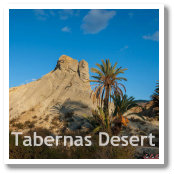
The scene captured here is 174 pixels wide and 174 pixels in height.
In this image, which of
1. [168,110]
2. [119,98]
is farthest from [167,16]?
[119,98]

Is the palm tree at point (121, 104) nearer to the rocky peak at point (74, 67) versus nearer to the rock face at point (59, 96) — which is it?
the rock face at point (59, 96)

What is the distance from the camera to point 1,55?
6684mm

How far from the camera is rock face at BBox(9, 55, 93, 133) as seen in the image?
23219 mm

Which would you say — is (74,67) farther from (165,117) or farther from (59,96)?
(165,117)

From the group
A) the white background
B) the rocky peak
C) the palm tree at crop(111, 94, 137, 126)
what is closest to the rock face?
the rocky peak

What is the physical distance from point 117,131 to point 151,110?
50.9 ft

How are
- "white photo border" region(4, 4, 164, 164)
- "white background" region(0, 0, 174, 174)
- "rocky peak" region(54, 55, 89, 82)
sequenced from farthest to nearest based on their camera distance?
1. "rocky peak" region(54, 55, 89, 82)
2. "white photo border" region(4, 4, 164, 164)
3. "white background" region(0, 0, 174, 174)

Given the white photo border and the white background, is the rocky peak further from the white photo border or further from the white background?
the white background

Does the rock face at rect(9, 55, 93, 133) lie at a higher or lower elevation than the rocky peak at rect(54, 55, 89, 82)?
lower

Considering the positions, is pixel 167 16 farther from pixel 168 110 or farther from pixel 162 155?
pixel 162 155

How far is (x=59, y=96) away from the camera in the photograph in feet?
85.3
